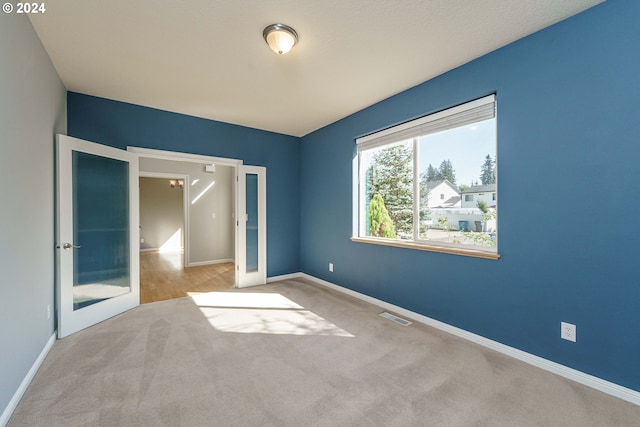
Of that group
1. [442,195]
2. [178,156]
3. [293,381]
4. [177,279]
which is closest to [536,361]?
[442,195]

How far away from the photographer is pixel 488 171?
100.0 inches

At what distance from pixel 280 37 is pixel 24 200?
2.19m

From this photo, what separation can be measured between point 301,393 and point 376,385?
52 cm

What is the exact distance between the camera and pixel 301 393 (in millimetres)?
1838

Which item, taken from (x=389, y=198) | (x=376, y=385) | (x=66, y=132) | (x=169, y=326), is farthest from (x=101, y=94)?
(x=376, y=385)

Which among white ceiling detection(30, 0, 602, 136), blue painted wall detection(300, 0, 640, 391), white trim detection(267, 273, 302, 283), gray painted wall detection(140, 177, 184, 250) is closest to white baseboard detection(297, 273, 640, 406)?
blue painted wall detection(300, 0, 640, 391)

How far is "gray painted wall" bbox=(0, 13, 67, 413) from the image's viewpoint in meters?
1.63

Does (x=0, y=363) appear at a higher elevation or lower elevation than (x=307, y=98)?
lower

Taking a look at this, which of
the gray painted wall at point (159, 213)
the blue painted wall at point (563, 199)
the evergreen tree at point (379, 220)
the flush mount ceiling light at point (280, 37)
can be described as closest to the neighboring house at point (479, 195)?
the blue painted wall at point (563, 199)

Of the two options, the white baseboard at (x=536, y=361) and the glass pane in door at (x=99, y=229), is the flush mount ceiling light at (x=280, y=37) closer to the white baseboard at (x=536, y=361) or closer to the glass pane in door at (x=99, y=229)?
the glass pane in door at (x=99, y=229)

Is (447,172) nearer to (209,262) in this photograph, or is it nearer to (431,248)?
(431,248)

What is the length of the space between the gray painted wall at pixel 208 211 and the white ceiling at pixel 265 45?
288 centimetres

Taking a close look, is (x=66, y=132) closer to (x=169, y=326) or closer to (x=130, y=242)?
(x=130, y=242)

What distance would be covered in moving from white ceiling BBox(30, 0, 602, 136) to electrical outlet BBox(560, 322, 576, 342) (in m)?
2.25
